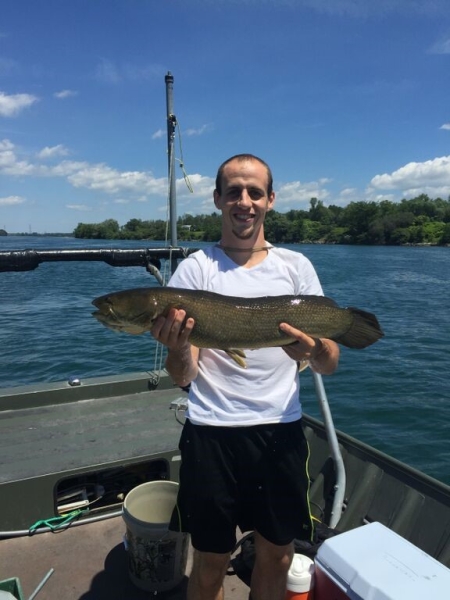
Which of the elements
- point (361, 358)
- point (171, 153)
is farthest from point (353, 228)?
point (171, 153)

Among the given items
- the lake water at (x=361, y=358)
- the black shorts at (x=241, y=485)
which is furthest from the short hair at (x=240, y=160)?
the lake water at (x=361, y=358)

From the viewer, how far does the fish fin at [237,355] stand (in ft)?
8.28

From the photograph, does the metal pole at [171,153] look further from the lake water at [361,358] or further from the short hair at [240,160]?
the short hair at [240,160]

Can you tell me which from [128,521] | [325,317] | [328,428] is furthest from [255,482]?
[328,428]

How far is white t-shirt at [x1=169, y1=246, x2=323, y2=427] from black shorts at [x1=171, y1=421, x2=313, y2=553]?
3.2 inches

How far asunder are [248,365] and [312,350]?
381mm

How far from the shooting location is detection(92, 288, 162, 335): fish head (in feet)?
8.91

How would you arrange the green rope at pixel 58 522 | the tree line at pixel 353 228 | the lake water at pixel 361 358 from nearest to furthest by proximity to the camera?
1. the green rope at pixel 58 522
2. the lake water at pixel 361 358
3. the tree line at pixel 353 228

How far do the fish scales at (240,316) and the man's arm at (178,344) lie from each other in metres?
0.08

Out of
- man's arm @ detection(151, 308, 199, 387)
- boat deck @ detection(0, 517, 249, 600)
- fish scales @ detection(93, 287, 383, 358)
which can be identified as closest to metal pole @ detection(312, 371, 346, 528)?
boat deck @ detection(0, 517, 249, 600)

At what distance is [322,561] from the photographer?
8.78 feet

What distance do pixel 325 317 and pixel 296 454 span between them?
0.81 meters

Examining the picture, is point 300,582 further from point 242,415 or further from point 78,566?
point 78,566

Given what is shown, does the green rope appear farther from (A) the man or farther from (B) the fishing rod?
(B) the fishing rod
